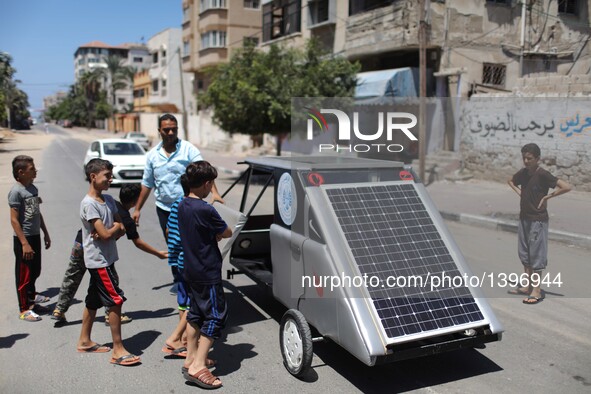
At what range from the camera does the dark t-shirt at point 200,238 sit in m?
3.79

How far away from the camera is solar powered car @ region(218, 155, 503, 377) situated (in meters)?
3.66

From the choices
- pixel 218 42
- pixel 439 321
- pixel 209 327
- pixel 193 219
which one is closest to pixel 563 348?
pixel 439 321

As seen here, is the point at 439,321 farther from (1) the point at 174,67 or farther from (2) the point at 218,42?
(1) the point at 174,67

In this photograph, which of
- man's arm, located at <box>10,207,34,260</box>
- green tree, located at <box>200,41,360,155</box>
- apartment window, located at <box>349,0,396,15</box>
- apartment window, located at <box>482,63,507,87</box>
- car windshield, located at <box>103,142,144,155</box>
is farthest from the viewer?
apartment window, located at <box>349,0,396,15</box>

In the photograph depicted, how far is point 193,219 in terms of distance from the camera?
3785mm

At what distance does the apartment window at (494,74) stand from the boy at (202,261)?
693 inches

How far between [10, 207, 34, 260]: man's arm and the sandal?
568mm

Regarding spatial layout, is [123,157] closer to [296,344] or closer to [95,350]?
[95,350]

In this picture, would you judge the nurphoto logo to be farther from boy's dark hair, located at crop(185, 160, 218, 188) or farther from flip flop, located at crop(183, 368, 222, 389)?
flip flop, located at crop(183, 368, 222, 389)

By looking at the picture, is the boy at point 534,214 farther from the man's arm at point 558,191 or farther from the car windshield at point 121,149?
the car windshield at point 121,149

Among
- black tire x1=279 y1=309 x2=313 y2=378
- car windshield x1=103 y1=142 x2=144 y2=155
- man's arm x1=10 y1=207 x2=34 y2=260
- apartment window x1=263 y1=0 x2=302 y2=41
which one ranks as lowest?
black tire x1=279 y1=309 x2=313 y2=378

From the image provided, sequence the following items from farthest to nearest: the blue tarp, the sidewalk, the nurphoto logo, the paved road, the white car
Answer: the blue tarp, the nurphoto logo, the white car, the sidewalk, the paved road

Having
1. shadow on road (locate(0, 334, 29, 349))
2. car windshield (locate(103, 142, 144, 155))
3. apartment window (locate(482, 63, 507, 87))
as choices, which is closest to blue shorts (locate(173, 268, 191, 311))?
shadow on road (locate(0, 334, 29, 349))

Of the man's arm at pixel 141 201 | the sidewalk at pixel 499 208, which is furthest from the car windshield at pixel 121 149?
the man's arm at pixel 141 201
